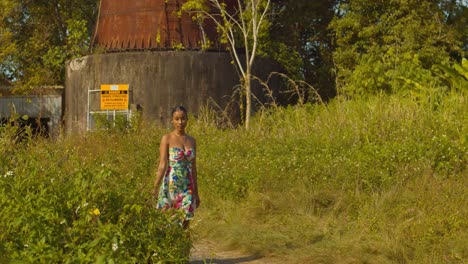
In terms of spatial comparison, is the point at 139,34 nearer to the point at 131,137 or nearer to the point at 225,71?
the point at 225,71

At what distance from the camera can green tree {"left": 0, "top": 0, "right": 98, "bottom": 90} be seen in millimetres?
23578

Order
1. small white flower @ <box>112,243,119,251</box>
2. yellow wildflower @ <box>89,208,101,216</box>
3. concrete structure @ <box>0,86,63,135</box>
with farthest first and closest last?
concrete structure @ <box>0,86,63,135</box> → yellow wildflower @ <box>89,208,101,216</box> → small white flower @ <box>112,243,119,251</box>

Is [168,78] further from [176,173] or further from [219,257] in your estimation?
[176,173]

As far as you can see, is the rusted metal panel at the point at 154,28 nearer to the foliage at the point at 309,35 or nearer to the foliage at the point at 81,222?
the foliage at the point at 309,35

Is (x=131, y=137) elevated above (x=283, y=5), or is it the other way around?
(x=283, y=5)

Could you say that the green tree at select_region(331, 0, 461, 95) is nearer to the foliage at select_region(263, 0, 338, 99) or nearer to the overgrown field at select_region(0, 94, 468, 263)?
the foliage at select_region(263, 0, 338, 99)

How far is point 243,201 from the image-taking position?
9.93 m

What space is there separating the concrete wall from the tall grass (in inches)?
214

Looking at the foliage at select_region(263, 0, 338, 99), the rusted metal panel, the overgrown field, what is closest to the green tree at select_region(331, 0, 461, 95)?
the foliage at select_region(263, 0, 338, 99)

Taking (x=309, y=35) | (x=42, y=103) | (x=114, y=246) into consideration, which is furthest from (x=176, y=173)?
(x=309, y=35)

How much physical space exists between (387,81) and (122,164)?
9223mm

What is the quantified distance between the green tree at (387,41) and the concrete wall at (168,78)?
3.46 meters

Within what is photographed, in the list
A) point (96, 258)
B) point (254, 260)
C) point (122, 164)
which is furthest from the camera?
point (122, 164)

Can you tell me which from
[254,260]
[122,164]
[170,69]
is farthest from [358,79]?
[254,260]
